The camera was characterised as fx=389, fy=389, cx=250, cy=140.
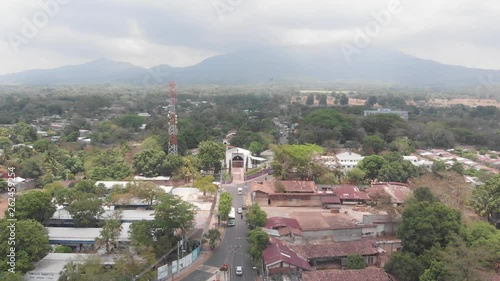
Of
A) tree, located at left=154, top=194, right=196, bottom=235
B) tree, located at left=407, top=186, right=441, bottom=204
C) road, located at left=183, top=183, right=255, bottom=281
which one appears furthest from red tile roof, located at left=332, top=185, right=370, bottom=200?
tree, located at left=154, top=194, right=196, bottom=235

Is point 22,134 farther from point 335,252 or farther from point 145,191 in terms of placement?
point 335,252

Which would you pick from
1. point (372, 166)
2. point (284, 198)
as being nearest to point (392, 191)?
point (372, 166)

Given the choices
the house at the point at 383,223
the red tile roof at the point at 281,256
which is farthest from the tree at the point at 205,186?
the house at the point at 383,223

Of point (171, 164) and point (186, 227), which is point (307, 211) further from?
point (171, 164)

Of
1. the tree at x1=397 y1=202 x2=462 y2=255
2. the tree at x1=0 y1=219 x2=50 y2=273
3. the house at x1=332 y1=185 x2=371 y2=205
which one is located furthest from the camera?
the house at x1=332 y1=185 x2=371 y2=205

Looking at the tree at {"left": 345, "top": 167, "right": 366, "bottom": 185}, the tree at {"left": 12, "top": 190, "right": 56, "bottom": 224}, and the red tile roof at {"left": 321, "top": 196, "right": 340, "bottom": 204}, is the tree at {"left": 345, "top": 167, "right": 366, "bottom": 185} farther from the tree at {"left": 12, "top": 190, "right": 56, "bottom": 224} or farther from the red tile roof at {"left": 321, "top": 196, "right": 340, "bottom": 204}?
the tree at {"left": 12, "top": 190, "right": 56, "bottom": 224}

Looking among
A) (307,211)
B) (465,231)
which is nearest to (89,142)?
(307,211)
